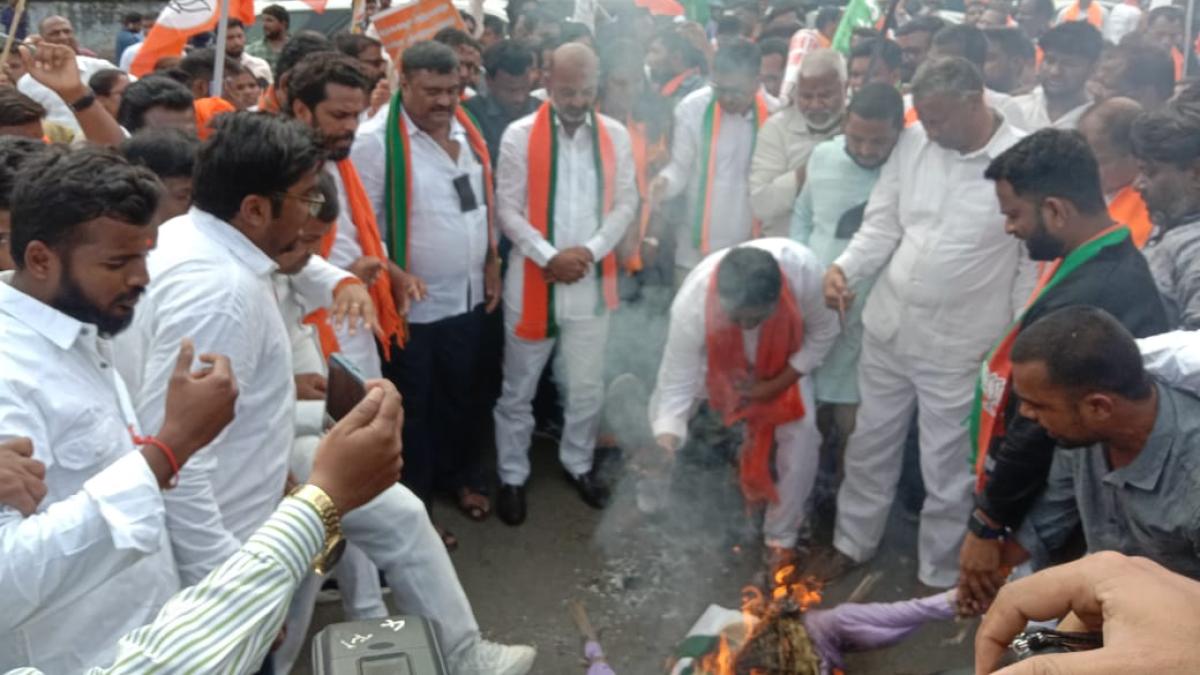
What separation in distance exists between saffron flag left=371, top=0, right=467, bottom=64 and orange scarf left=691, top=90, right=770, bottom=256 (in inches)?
72.0

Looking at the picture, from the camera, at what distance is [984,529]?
11.3 feet

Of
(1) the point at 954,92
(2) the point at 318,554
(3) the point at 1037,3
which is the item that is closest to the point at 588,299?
(1) the point at 954,92

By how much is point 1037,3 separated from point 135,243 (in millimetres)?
8977

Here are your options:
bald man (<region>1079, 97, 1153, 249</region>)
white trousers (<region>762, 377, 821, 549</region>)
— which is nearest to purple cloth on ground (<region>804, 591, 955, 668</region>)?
white trousers (<region>762, 377, 821, 549</region>)

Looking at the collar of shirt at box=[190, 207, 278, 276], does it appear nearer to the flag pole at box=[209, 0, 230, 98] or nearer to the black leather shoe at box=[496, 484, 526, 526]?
the black leather shoe at box=[496, 484, 526, 526]

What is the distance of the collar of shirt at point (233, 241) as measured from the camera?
286cm

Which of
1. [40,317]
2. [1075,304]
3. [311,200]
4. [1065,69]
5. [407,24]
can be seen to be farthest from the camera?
[407,24]

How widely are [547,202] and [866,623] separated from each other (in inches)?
101

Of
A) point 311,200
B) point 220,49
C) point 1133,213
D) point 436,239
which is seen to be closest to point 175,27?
point 220,49

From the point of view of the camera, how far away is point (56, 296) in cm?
221

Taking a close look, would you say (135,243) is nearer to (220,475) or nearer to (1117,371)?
(220,475)

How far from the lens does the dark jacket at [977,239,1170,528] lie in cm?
325

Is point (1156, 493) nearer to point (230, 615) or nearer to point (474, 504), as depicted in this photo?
point (230, 615)

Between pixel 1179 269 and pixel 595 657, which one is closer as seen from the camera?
pixel 1179 269
